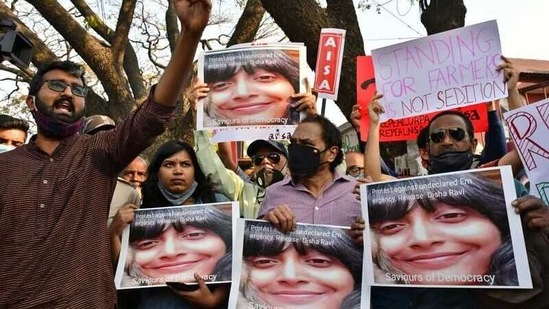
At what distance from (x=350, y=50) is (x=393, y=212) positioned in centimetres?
360

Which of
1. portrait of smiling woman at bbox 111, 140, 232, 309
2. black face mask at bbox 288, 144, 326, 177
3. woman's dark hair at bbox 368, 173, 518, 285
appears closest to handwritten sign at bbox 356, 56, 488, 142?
black face mask at bbox 288, 144, 326, 177

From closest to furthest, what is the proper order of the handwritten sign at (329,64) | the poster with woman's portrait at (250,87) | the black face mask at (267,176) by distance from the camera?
the poster with woman's portrait at (250,87)
the black face mask at (267,176)
the handwritten sign at (329,64)

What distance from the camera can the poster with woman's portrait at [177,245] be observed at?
2648mm

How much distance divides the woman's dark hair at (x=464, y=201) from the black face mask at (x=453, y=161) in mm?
196

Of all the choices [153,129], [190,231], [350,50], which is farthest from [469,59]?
[350,50]

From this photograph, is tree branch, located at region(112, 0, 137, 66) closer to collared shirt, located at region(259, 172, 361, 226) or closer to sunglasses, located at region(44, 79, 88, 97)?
collared shirt, located at region(259, 172, 361, 226)

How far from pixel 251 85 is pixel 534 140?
1511mm

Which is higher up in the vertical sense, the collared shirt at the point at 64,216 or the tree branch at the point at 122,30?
the tree branch at the point at 122,30

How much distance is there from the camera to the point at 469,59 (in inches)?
126

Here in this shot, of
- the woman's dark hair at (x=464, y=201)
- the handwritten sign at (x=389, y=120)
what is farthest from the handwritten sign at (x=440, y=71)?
the woman's dark hair at (x=464, y=201)

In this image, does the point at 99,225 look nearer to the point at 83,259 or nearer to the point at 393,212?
the point at 83,259

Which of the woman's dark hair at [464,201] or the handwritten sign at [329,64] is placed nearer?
the woman's dark hair at [464,201]

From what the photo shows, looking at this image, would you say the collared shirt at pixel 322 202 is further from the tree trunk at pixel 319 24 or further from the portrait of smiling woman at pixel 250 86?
the tree trunk at pixel 319 24

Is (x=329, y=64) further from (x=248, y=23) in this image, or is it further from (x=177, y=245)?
(x=248, y=23)
